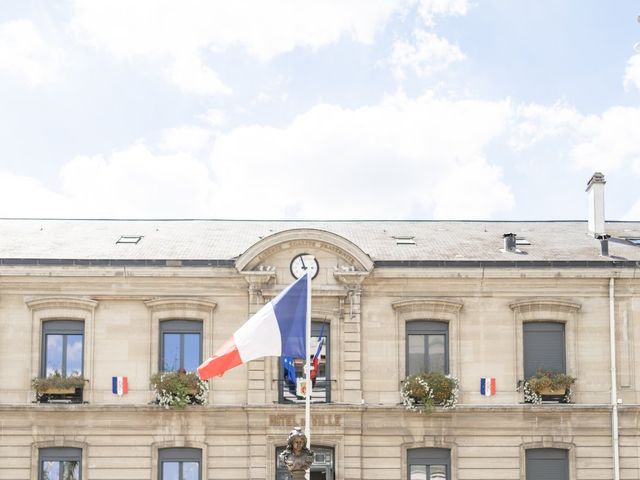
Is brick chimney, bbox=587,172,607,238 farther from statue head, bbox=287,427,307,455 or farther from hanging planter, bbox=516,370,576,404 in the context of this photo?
statue head, bbox=287,427,307,455

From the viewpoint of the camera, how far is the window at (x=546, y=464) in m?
26.6

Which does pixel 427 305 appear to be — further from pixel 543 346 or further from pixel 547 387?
pixel 547 387

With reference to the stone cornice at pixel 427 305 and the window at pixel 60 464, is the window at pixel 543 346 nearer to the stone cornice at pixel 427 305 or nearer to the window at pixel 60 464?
the stone cornice at pixel 427 305

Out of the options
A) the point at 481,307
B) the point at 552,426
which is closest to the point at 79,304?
the point at 481,307

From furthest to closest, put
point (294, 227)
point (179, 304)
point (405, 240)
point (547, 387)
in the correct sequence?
point (294, 227)
point (405, 240)
point (179, 304)
point (547, 387)

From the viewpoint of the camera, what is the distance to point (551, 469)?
26578 millimetres

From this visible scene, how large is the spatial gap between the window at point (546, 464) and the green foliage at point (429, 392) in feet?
7.96

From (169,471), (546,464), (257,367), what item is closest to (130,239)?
(257,367)

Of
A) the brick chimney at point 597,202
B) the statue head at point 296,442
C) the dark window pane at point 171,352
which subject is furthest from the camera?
the brick chimney at point 597,202

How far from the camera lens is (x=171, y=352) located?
2691cm

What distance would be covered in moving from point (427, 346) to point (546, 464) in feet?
13.5

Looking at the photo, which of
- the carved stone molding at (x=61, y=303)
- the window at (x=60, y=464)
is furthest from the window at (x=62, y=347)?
the window at (x=60, y=464)

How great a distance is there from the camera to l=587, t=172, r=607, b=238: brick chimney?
29375mm

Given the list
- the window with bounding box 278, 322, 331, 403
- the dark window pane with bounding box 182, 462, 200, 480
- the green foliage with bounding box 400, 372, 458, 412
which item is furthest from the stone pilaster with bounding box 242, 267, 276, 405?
the green foliage with bounding box 400, 372, 458, 412
